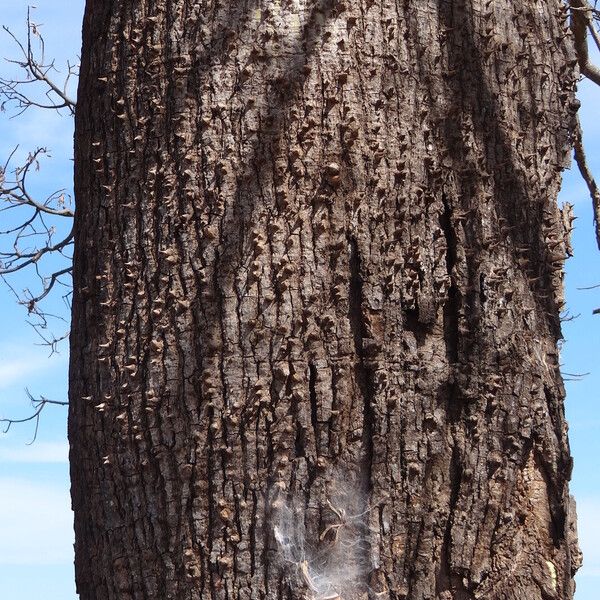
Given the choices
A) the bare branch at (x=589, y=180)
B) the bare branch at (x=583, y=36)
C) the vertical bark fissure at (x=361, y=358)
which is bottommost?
the vertical bark fissure at (x=361, y=358)

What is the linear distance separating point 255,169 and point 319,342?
0.36 metres

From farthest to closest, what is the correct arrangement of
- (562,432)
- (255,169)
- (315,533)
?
(562,432) < (255,169) < (315,533)

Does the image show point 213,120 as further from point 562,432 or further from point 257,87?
point 562,432

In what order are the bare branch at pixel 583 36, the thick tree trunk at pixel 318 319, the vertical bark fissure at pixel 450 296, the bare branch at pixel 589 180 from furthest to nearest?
the bare branch at pixel 589 180, the bare branch at pixel 583 36, the vertical bark fissure at pixel 450 296, the thick tree trunk at pixel 318 319

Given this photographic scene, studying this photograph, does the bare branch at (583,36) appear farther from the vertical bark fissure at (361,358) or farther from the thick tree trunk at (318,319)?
the vertical bark fissure at (361,358)

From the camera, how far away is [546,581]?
171 cm

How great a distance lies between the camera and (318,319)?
64.6 inches

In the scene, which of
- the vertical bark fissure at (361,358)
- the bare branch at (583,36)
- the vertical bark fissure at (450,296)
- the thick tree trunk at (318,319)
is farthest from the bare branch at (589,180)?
the vertical bark fissure at (361,358)

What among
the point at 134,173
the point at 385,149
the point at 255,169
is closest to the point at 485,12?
the point at 385,149

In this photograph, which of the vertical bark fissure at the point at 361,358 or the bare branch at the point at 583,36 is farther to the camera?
the bare branch at the point at 583,36

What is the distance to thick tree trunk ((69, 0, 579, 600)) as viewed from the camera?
1.61 metres

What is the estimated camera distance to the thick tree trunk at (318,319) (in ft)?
5.30

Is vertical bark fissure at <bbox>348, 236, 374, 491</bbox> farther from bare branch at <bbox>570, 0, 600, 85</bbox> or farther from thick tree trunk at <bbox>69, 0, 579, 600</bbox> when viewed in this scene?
bare branch at <bbox>570, 0, 600, 85</bbox>

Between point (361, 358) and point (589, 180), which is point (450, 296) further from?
point (589, 180)
